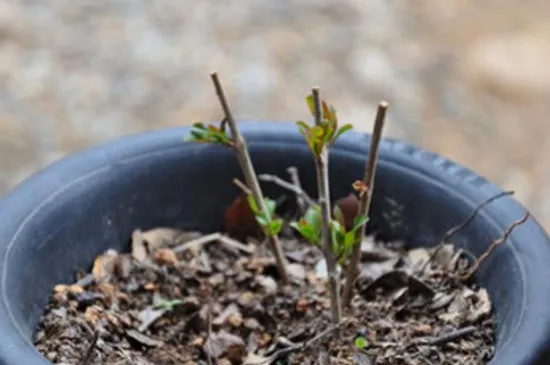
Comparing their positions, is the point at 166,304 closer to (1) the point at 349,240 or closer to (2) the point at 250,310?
(2) the point at 250,310

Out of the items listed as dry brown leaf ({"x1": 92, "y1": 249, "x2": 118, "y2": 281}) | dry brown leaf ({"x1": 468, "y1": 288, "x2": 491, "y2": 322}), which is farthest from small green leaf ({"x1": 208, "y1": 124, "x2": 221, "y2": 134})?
dry brown leaf ({"x1": 468, "y1": 288, "x2": 491, "y2": 322})

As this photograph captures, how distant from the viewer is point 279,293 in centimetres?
113

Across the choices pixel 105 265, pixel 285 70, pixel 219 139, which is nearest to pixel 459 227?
pixel 219 139

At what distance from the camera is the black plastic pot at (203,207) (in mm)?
970

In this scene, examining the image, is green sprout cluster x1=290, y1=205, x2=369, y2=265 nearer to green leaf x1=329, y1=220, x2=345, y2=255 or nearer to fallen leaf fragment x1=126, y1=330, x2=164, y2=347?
green leaf x1=329, y1=220, x2=345, y2=255

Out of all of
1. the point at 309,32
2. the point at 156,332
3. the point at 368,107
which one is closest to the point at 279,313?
the point at 156,332

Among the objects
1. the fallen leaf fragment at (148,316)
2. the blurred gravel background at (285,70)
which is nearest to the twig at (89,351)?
the fallen leaf fragment at (148,316)

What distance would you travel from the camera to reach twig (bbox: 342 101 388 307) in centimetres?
95

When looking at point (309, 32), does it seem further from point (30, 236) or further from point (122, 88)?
point (30, 236)

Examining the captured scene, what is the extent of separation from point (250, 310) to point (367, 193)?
0.69ft

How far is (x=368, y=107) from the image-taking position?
2291 millimetres

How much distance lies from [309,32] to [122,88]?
1.64 feet

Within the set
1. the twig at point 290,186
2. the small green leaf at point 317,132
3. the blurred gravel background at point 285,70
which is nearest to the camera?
the small green leaf at point 317,132

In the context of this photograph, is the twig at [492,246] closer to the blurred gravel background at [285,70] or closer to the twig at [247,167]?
the twig at [247,167]
